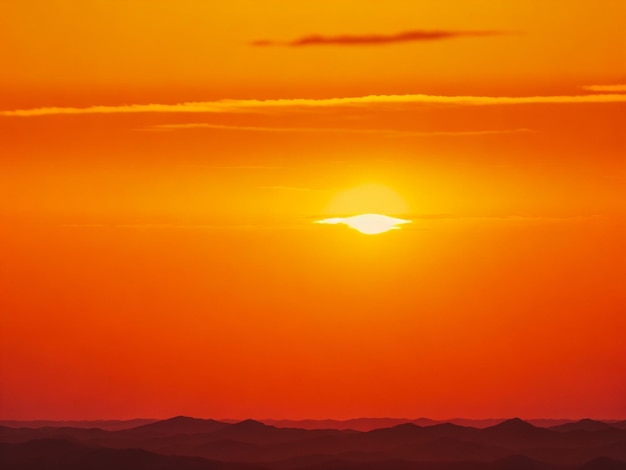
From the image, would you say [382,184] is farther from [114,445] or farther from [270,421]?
[114,445]

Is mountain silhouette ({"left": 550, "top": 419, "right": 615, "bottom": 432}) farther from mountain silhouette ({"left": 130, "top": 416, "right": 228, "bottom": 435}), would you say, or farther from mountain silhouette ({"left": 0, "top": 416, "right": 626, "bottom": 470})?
mountain silhouette ({"left": 130, "top": 416, "right": 228, "bottom": 435})

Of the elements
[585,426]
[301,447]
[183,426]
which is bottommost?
[301,447]

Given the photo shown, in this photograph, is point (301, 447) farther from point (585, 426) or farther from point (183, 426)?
point (585, 426)

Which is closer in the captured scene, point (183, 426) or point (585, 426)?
point (585, 426)

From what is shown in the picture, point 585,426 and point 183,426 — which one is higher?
point 585,426

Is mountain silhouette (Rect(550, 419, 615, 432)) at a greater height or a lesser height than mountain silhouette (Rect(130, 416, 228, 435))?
greater

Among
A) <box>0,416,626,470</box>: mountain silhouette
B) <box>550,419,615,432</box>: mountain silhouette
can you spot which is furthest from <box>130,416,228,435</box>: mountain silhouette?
<box>550,419,615,432</box>: mountain silhouette

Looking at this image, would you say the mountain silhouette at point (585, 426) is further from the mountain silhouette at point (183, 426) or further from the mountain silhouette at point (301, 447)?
the mountain silhouette at point (183, 426)

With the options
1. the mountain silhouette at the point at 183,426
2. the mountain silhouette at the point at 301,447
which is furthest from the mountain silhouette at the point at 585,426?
the mountain silhouette at the point at 183,426

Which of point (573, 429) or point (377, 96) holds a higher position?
point (377, 96)

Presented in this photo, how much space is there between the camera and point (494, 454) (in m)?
7.57

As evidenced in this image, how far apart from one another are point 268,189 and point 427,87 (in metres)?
1.42

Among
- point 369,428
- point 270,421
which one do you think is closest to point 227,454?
point 270,421

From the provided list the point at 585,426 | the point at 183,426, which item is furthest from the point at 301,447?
the point at 585,426
